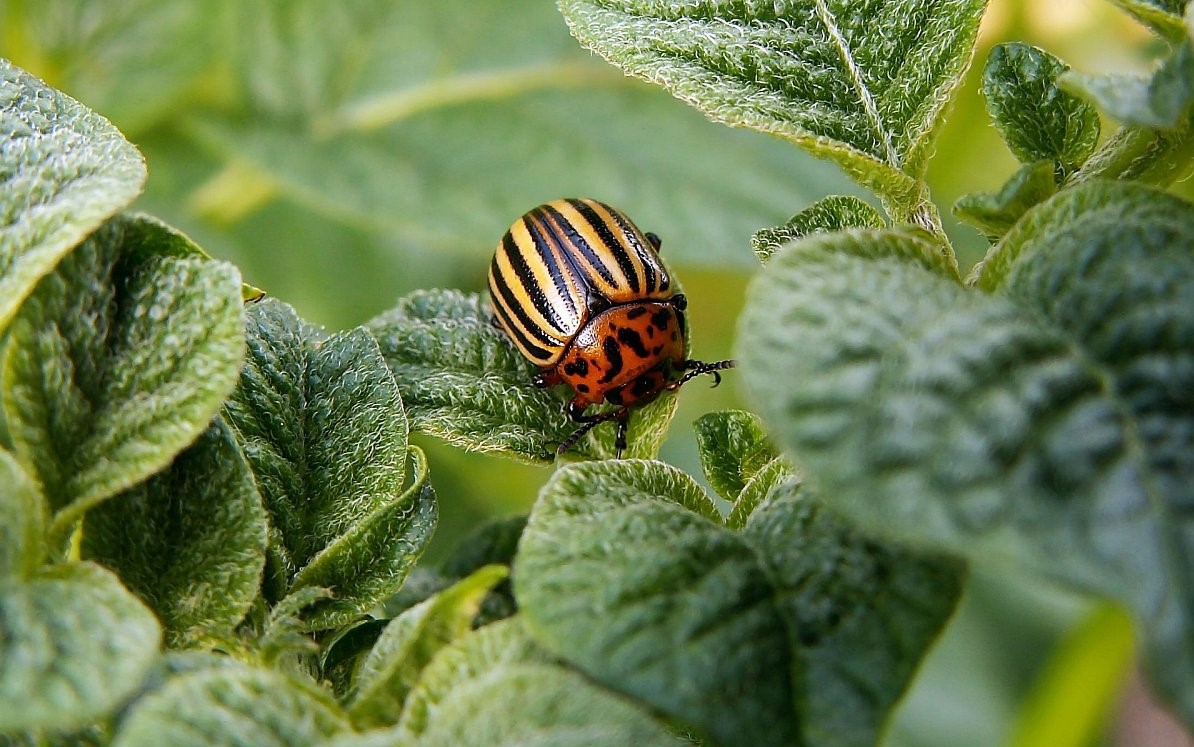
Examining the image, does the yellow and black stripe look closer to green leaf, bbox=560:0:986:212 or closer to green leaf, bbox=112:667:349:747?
green leaf, bbox=560:0:986:212

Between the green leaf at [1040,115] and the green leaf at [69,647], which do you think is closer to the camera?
the green leaf at [69,647]

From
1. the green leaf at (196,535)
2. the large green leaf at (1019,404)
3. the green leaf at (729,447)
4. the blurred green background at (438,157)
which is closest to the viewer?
the large green leaf at (1019,404)

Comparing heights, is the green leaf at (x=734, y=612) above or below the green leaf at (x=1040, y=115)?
below

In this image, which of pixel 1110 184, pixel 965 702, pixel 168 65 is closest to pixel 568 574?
pixel 1110 184

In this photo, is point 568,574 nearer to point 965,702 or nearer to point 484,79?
point 484,79

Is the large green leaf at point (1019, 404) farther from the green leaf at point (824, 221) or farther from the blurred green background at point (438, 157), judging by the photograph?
the blurred green background at point (438, 157)

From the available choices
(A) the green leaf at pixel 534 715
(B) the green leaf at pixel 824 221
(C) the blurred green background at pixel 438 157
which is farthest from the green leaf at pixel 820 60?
(C) the blurred green background at pixel 438 157

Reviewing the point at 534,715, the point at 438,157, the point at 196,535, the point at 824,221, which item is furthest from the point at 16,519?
the point at 438,157
